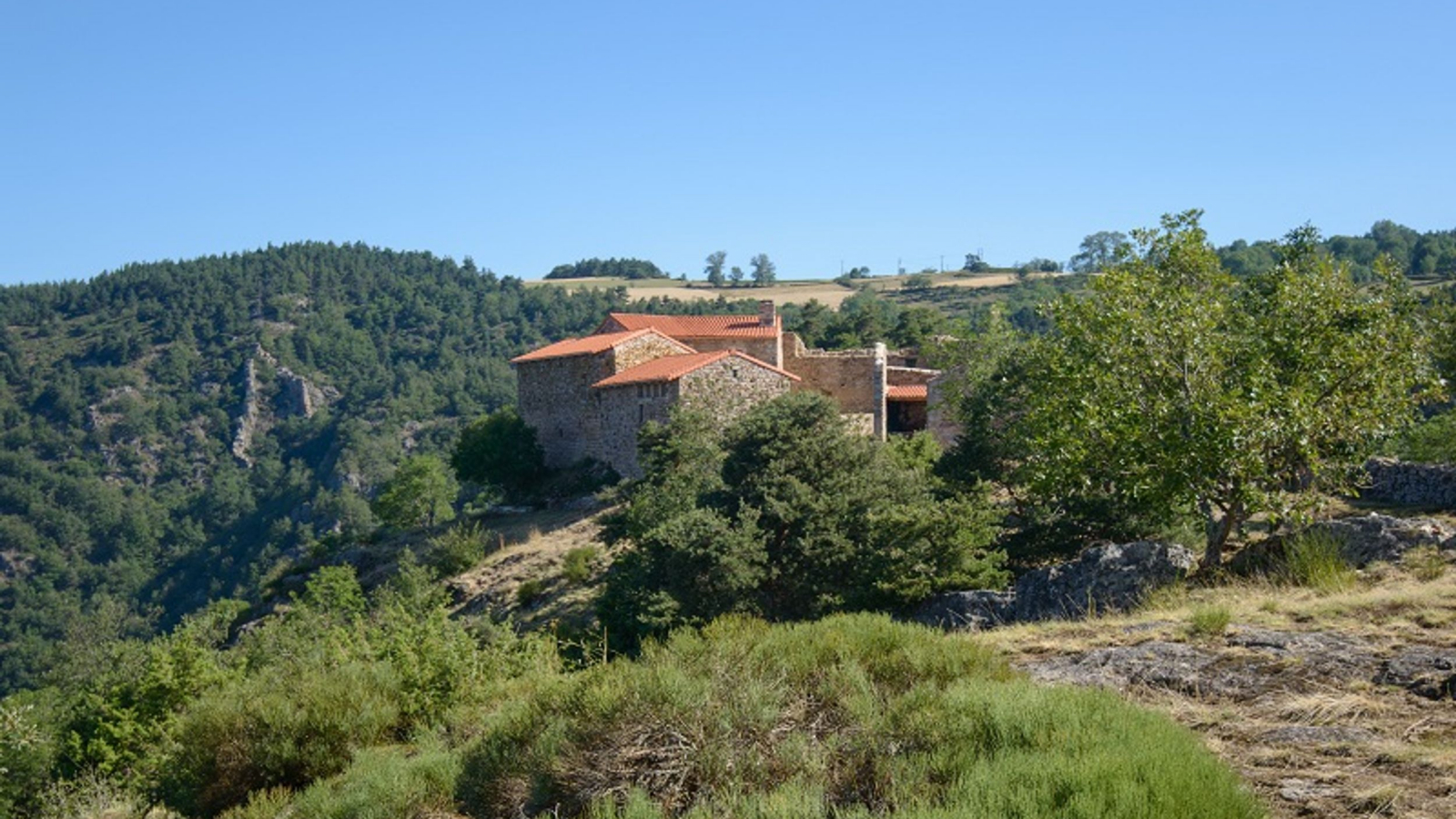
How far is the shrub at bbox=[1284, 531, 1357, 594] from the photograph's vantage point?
13.5 m

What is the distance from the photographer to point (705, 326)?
157 feet

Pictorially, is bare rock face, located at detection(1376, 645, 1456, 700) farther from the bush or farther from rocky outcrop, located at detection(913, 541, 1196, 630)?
rocky outcrop, located at detection(913, 541, 1196, 630)

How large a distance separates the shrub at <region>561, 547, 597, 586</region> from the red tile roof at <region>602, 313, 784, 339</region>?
1198cm

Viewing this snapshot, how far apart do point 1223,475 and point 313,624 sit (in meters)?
22.8

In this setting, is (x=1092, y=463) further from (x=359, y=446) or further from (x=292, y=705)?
(x=359, y=446)

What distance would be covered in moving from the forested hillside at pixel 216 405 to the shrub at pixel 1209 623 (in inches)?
2700

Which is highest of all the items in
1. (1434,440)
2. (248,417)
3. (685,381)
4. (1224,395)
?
(1224,395)

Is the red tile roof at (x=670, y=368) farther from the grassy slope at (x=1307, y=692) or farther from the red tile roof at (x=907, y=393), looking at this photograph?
the grassy slope at (x=1307, y=692)

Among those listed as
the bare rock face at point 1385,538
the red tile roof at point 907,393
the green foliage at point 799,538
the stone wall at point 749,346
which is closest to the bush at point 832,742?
the bare rock face at point 1385,538

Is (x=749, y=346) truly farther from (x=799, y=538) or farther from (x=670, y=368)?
(x=799, y=538)

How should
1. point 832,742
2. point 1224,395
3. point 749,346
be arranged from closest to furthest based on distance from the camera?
1. point 832,742
2. point 1224,395
3. point 749,346

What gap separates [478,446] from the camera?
45531mm

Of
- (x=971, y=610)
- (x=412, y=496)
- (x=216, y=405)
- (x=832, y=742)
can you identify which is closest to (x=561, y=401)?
(x=412, y=496)

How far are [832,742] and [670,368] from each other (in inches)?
1237
